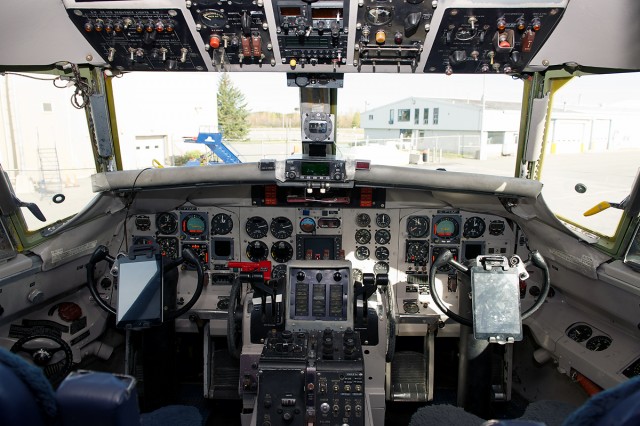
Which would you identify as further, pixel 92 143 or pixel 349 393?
pixel 92 143

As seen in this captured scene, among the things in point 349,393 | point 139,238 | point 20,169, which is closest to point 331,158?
point 349,393

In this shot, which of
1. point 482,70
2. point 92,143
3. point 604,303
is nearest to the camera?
point 604,303

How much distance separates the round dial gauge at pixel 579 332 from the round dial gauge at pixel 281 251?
2.10m

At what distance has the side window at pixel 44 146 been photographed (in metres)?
3.23

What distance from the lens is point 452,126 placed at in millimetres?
3707

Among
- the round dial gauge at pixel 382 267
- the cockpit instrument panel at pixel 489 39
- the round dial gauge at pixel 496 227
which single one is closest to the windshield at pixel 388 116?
the cockpit instrument panel at pixel 489 39

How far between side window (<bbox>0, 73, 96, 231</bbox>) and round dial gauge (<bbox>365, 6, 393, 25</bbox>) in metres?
2.10

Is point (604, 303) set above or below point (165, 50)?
below

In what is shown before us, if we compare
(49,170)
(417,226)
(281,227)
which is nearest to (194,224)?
(281,227)

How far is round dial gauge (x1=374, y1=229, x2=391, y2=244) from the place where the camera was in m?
3.82

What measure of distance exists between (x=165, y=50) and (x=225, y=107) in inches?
69.1

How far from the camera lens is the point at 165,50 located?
307 cm

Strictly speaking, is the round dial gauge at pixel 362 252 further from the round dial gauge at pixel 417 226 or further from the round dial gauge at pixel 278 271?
the round dial gauge at pixel 278 271

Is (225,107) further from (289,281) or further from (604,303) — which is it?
(604,303)
